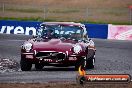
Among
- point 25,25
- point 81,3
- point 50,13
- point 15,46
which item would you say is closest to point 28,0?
point 81,3

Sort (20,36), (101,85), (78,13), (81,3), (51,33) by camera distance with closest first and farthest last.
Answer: (101,85) < (51,33) < (20,36) < (78,13) < (81,3)

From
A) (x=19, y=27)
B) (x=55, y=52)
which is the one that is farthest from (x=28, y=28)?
(x=55, y=52)

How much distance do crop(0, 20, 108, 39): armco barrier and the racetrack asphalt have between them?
1.73 meters

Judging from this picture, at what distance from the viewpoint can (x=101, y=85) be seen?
1286 cm

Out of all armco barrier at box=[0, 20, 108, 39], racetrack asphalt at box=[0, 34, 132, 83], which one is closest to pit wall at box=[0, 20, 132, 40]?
armco barrier at box=[0, 20, 108, 39]

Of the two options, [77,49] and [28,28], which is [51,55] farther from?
[28,28]

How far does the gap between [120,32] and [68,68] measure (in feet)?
60.8

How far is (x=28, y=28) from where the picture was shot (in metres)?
38.4

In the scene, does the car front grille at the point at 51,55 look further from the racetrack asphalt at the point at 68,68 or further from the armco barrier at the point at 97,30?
the armco barrier at the point at 97,30

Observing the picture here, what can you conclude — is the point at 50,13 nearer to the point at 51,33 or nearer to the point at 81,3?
the point at 81,3

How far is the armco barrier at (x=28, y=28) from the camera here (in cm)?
3678

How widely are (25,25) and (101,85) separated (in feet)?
84.7

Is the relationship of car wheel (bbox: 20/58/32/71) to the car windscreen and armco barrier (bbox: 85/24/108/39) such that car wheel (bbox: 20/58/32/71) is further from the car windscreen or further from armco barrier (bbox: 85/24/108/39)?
armco barrier (bbox: 85/24/108/39)

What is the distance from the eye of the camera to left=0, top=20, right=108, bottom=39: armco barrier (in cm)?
3678
